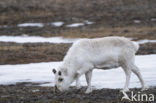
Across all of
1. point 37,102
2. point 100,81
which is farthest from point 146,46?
point 37,102

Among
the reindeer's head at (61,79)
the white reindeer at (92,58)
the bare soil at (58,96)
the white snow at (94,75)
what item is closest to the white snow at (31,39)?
the white snow at (94,75)

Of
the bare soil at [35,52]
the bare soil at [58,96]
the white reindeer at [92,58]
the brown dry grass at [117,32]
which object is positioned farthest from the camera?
the brown dry grass at [117,32]

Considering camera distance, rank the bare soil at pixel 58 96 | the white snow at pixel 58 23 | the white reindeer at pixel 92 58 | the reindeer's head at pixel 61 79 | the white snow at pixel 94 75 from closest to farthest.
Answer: the bare soil at pixel 58 96, the reindeer's head at pixel 61 79, the white reindeer at pixel 92 58, the white snow at pixel 94 75, the white snow at pixel 58 23

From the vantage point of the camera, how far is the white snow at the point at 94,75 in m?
18.1

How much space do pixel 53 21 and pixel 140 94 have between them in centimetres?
3493

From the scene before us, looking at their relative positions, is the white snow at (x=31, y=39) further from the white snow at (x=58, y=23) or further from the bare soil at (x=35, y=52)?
the white snow at (x=58, y=23)

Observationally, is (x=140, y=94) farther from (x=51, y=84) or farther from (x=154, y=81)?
(x=51, y=84)

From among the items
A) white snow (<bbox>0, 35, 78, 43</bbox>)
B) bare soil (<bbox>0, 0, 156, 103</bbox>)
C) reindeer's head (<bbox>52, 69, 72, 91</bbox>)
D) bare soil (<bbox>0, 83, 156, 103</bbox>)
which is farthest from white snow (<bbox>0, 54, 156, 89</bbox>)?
white snow (<bbox>0, 35, 78, 43</bbox>)

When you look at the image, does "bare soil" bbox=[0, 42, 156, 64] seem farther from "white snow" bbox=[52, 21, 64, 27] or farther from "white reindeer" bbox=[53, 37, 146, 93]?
"white snow" bbox=[52, 21, 64, 27]

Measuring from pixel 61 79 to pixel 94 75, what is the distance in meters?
5.82

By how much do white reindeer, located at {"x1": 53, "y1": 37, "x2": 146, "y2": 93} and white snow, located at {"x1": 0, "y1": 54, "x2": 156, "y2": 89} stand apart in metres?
1.99

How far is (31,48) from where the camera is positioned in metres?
31.2

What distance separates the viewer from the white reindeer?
14977 mm

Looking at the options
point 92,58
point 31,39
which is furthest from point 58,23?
point 92,58
